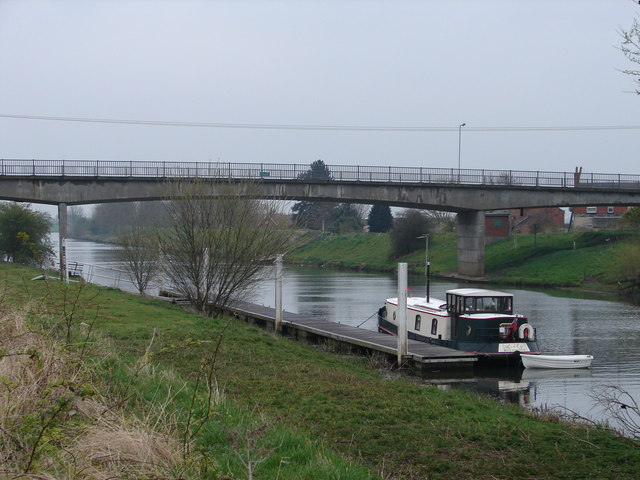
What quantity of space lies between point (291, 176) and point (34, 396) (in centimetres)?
5081

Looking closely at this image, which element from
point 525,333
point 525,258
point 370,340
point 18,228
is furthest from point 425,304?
point 525,258

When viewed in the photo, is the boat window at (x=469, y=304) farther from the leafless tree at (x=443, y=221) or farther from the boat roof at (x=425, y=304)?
the leafless tree at (x=443, y=221)

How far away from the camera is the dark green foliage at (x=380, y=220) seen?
372 ft

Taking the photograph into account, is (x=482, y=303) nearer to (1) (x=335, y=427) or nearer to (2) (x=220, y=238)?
(2) (x=220, y=238)

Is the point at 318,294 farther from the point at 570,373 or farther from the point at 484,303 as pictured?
the point at 570,373

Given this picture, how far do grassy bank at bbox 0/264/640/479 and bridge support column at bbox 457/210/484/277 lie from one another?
50535 millimetres

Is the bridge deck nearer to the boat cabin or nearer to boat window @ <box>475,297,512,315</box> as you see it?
the boat cabin

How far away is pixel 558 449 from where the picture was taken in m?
11.4

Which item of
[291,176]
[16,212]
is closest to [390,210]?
[291,176]

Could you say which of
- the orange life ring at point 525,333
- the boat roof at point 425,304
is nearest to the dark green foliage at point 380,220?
the boat roof at point 425,304

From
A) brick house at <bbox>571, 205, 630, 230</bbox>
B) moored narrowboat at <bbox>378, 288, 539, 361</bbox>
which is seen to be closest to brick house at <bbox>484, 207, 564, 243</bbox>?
brick house at <bbox>571, 205, 630, 230</bbox>

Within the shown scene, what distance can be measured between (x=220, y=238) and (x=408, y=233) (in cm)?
5882

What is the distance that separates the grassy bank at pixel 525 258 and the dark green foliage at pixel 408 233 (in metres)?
1.41

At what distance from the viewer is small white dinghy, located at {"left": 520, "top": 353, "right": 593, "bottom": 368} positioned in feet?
86.5
